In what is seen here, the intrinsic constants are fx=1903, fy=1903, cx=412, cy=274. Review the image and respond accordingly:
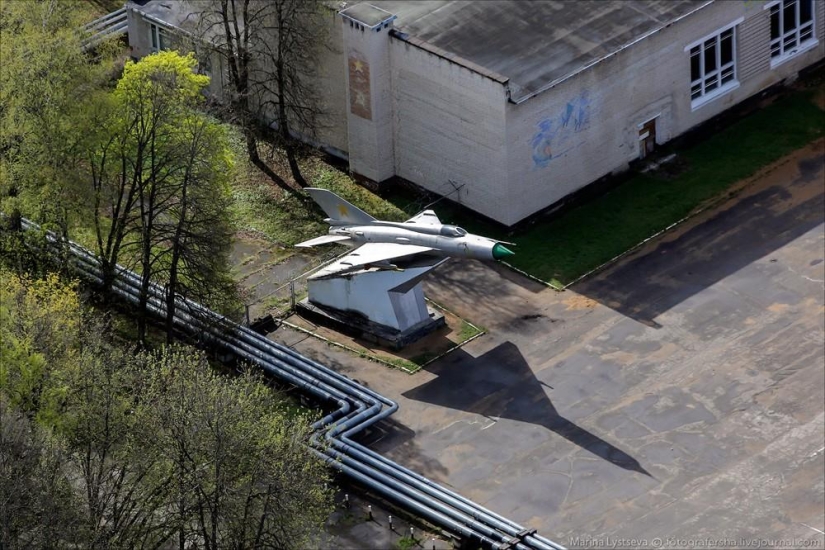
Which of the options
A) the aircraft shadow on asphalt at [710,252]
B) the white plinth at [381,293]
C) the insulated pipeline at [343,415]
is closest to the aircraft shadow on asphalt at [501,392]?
the white plinth at [381,293]

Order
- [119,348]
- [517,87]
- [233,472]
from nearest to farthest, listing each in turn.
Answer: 1. [233,472]
2. [119,348]
3. [517,87]

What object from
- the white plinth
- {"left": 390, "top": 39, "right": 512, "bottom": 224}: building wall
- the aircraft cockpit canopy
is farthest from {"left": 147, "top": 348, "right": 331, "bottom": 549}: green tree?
{"left": 390, "top": 39, "right": 512, "bottom": 224}: building wall

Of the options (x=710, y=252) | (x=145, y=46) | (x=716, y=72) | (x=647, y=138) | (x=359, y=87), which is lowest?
(x=710, y=252)

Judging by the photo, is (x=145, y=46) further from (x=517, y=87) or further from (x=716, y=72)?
(x=716, y=72)

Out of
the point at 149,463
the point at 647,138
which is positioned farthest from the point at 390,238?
the point at 149,463

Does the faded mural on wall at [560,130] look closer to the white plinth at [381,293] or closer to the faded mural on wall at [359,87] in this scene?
the faded mural on wall at [359,87]

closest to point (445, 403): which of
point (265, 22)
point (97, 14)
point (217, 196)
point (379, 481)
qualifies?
point (379, 481)

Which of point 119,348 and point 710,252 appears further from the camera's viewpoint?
point 710,252

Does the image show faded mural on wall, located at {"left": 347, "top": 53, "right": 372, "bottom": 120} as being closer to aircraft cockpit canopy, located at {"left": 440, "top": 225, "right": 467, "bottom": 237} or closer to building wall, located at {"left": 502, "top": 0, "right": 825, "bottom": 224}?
building wall, located at {"left": 502, "top": 0, "right": 825, "bottom": 224}
